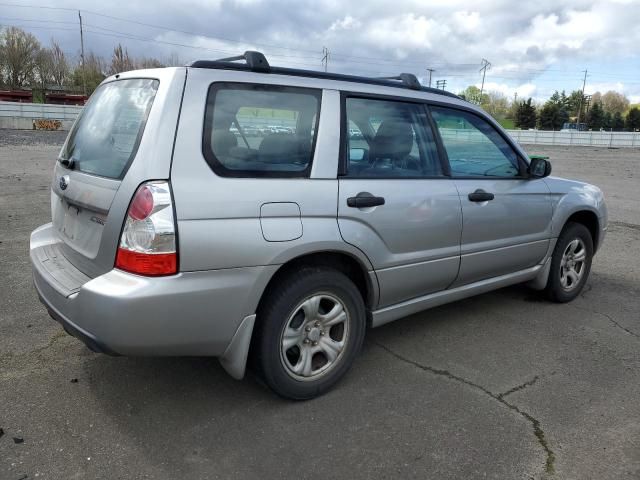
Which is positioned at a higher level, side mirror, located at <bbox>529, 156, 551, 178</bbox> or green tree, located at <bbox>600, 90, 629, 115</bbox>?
green tree, located at <bbox>600, 90, 629, 115</bbox>

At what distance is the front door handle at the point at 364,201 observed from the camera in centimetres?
300

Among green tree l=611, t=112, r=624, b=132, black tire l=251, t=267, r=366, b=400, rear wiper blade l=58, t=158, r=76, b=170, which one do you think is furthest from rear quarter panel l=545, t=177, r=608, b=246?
green tree l=611, t=112, r=624, b=132

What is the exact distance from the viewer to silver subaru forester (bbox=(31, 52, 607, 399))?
2443mm

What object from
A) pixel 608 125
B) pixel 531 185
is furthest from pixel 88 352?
pixel 608 125

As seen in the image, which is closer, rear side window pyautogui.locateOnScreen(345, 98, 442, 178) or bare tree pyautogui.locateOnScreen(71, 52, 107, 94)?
rear side window pyautogui.locateOnScreen(345, 98, 442, 178)

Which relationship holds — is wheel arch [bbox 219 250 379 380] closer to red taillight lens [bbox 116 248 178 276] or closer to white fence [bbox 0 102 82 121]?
red taillight lens [bbox 116 248 178 276]

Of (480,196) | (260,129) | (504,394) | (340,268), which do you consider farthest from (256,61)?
(504,394)

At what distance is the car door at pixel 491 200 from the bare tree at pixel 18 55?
70.8 m

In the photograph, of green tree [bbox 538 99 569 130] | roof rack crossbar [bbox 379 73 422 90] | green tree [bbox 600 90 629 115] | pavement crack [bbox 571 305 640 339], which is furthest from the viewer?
green tree [bbox 600 90 629 115]

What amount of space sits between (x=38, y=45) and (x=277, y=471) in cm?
7409

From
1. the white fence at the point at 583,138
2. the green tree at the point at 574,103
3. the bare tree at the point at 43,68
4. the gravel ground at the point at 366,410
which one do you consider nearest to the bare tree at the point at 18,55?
the bare tree at the point at 43,68

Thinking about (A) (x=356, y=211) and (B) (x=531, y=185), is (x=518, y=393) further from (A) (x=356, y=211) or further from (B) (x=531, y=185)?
(B) (x=531, y=185)

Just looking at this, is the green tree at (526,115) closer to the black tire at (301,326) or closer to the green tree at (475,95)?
the green tree at (475,95)

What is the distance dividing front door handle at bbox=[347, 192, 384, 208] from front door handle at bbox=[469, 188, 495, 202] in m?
0.89
